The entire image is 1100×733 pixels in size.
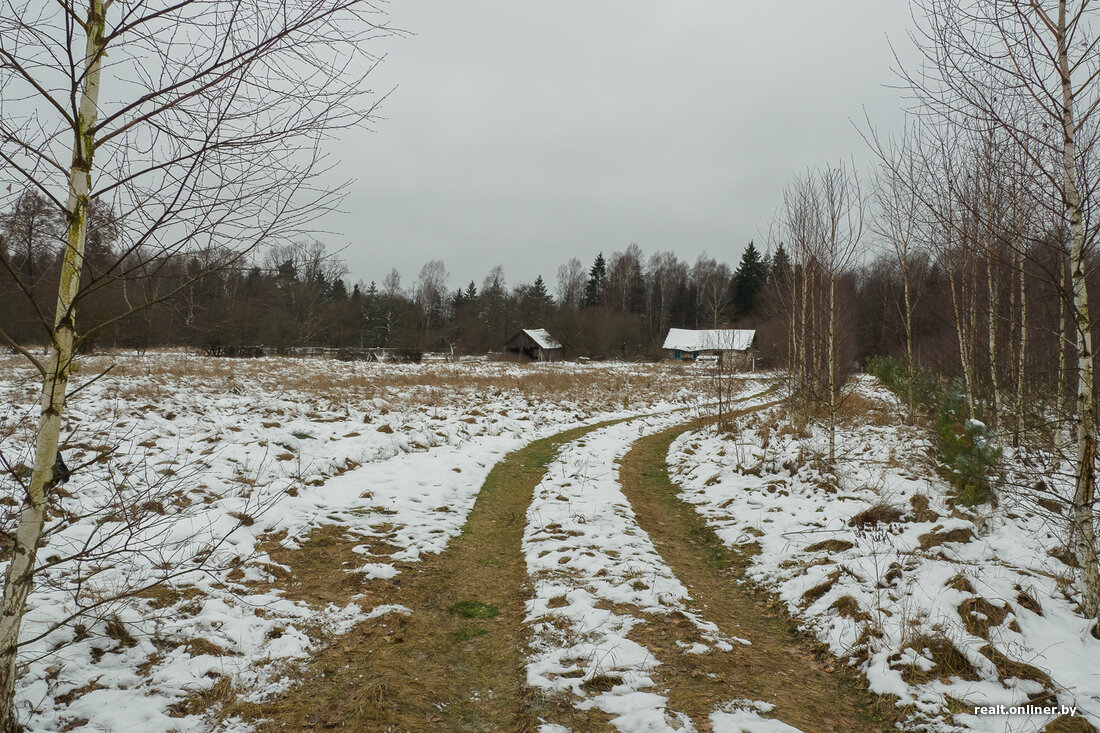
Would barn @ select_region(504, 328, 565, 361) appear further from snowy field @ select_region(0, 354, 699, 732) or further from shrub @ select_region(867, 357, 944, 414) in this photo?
shrub @ select_region(867, 357, 944, 414)

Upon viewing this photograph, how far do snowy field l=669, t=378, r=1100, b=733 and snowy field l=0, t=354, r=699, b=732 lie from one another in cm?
418

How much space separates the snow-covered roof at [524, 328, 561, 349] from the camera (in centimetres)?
5544

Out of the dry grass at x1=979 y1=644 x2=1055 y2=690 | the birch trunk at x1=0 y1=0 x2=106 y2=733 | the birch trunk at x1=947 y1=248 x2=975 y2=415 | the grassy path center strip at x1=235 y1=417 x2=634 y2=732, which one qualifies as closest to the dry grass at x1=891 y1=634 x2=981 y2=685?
the dry grass at x1=979 y1=644 x2=1055 y2=690

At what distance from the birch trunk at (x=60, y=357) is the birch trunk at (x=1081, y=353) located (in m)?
6.29

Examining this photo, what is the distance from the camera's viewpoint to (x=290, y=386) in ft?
61.2

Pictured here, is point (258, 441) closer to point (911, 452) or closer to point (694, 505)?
point (694, 505)

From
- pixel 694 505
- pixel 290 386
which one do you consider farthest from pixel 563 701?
pixel 290 386

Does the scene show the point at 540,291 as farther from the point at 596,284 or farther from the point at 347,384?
the point at 347,384

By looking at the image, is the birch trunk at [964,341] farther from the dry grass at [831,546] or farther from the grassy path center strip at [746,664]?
the grassy path center strip at [746,664]

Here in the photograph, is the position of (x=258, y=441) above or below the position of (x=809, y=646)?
above

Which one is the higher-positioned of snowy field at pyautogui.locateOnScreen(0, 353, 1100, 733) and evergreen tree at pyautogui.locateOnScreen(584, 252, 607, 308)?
evergreen tree at pyautogui.locateOnScreen(584, 252, 607, 308)

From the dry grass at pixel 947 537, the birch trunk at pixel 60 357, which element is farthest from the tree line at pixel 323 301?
the dry grass at pixel 947 537

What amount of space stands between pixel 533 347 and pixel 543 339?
Answer: 55.1 inches

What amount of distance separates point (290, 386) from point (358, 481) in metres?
11.7
